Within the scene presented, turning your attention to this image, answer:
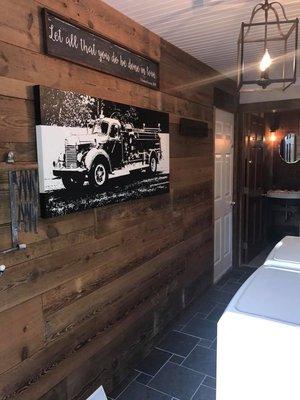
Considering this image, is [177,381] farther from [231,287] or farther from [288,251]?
[231,287]

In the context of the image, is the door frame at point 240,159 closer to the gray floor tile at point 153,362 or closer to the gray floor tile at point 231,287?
the gray floor tile at point 231,287

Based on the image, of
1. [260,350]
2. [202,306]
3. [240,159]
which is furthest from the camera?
[240,159]

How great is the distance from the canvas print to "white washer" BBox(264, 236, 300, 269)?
93 centimetres

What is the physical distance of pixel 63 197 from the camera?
1.65 metres

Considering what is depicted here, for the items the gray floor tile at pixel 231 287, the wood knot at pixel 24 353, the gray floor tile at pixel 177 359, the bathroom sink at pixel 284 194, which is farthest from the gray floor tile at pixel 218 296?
the wood knot at pixel 24 353

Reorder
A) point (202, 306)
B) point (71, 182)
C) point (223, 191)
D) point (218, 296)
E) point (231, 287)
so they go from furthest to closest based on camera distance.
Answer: point (223, 191)
point (231, 287)
point (218, 296)
point (202, 306)
point (71, 182)

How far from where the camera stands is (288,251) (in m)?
2.04

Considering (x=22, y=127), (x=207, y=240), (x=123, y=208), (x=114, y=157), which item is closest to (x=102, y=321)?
(x=123, y=208)

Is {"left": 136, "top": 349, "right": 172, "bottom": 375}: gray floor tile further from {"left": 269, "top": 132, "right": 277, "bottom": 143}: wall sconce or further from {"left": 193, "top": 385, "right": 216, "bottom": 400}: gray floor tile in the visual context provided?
{"left": 269, "top": 132, "right": 277, "bottom": 143}: wall sconce

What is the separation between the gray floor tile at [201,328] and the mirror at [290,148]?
3272 mm

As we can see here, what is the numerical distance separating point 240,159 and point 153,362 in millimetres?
2682

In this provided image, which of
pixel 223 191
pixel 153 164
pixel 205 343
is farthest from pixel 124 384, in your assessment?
pixel 223 191

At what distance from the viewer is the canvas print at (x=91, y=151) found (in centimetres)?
156

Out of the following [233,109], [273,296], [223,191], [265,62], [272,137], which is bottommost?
[273,296]
